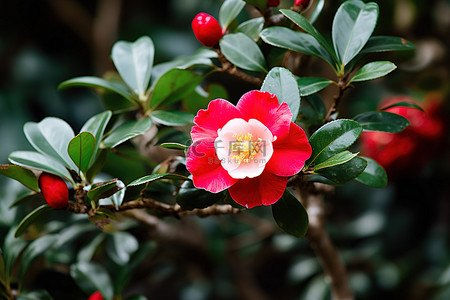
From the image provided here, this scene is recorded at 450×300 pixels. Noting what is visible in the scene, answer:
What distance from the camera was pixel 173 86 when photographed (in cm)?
69

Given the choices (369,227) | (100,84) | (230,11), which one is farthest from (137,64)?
(369,227)

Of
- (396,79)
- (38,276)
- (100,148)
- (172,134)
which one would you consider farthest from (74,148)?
(396,79)

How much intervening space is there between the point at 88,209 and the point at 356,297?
777 millimetres

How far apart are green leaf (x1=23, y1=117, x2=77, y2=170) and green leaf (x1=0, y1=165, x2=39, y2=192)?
4 centimetres

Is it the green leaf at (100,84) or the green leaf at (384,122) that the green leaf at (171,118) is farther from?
the green leaf at (384,122)

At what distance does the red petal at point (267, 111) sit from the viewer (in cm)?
50

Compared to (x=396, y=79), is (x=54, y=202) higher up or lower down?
higher up

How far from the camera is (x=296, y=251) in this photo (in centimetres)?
133

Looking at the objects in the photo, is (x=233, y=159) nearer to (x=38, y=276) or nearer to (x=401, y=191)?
(x=38, y=276)

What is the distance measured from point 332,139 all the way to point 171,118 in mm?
257

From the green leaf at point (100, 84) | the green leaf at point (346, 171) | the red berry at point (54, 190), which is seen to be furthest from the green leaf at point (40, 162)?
the green leaf at point (346, 171)

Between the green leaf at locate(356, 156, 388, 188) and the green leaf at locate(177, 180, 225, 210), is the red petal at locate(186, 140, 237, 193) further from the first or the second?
the green leaf at locate(356, 156, 388, 188)

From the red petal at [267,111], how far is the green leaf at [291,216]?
3.5 inches

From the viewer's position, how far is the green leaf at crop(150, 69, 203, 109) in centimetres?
68
